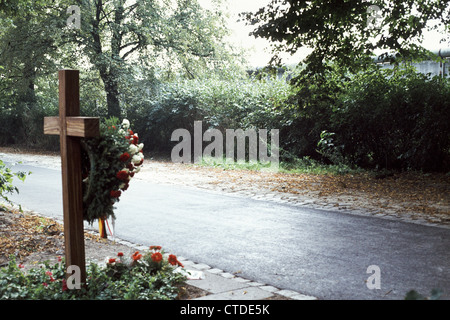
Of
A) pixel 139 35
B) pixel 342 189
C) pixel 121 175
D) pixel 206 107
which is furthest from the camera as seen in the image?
pixel 139 35

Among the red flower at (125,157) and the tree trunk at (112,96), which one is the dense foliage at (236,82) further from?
the red flower at (125,157)

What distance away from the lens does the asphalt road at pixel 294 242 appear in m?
5.05

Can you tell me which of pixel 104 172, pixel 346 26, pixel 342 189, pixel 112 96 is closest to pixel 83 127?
pixel 104 172

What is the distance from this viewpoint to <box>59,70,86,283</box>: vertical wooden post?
4141 millimetres

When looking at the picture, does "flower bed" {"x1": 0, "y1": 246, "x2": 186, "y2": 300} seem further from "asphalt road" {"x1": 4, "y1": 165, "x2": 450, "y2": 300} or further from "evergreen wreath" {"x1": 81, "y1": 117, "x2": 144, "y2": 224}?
"asphalt road" {"x1": 4, "y1": 165, "x2": 450, "y2": 300}

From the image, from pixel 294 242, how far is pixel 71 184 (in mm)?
3687

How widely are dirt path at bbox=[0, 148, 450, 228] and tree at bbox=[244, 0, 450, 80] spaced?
9.98 ft

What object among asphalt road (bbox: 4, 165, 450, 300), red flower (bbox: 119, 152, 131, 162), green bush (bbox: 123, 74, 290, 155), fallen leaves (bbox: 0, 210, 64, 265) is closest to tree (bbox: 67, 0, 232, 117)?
green bush (bbox: 123, 74, 290, 155)

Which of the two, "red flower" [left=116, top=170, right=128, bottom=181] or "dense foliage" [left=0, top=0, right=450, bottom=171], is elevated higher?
"dense foliage" [left=0, top=0, right=450, bottom=171]

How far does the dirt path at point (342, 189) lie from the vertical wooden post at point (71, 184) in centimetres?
522

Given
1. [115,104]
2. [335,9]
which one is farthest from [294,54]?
[115,104]

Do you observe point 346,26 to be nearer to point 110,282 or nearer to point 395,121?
point 395,121

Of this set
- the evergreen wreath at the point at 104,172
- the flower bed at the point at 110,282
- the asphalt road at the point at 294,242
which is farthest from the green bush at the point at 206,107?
the evergreen wreath at the point at 104,172

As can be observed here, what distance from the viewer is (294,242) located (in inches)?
270
